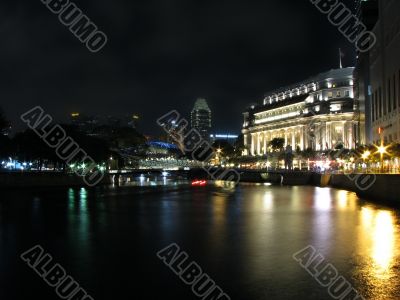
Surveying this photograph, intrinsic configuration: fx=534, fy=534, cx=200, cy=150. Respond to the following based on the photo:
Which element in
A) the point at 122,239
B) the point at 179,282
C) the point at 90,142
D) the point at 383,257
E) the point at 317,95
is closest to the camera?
the point at 179,282

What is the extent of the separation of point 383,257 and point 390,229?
34.2 feet

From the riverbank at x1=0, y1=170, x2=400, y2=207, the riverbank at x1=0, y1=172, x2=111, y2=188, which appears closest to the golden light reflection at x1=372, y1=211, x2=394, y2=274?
the riverbank at x1=0, y1=170, x2=400, y2=207

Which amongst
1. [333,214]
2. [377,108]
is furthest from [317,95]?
[333,214]

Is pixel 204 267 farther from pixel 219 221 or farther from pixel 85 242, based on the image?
pixel 219 221

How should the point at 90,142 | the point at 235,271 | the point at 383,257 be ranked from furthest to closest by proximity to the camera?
the point at 90,142 < the point at 383,257 < the point at 235,271

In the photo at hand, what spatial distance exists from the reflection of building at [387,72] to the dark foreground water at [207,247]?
34719mm

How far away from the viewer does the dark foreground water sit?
780 inches

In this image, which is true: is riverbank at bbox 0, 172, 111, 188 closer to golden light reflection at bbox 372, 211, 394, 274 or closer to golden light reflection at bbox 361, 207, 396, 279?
golden light reflection at bbox 361, 207, 396, 279

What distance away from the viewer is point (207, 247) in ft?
94.4

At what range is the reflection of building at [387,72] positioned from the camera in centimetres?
A: 7712

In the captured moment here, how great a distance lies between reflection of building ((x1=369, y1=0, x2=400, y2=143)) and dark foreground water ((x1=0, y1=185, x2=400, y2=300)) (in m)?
34.7

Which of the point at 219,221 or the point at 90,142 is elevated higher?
the point at 90,142

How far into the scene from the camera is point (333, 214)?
46688 mm

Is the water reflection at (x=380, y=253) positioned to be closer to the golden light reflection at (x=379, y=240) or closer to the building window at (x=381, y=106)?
the golden light reflection at (x=379, y=240)
